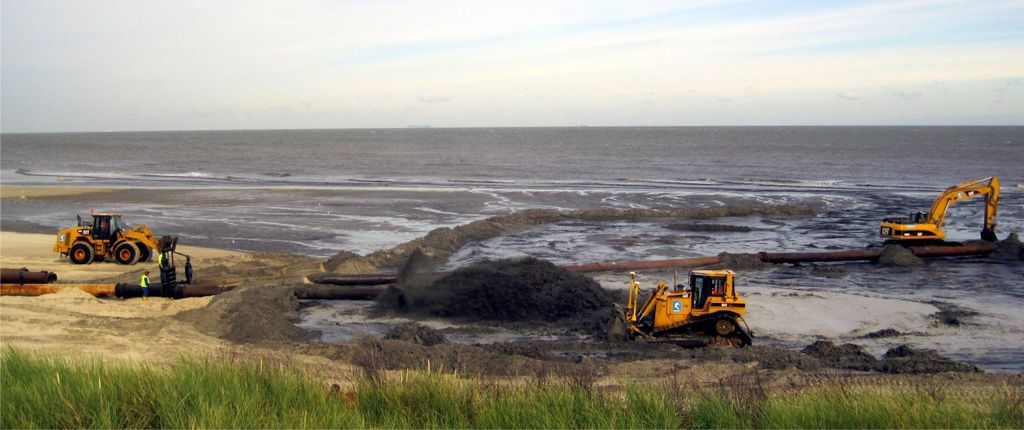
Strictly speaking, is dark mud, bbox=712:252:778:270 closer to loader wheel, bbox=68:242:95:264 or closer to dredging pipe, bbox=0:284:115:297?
dredging pipe, bbox=0:284:115:297

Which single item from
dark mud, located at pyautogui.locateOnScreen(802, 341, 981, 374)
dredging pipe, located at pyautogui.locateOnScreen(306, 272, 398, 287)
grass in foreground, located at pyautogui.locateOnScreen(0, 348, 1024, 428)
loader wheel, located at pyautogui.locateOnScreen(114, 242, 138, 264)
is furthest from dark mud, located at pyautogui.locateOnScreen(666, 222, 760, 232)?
grass in foreground, located at pyautogui.locateOnScreen(0, 348, 1024, 428)

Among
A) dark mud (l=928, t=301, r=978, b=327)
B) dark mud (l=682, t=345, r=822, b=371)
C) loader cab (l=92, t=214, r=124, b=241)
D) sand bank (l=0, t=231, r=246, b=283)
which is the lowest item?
sand bank (l=0, t=231, r=246, b=283)

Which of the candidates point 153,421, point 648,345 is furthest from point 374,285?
point 153,421

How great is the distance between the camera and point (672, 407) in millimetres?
8508

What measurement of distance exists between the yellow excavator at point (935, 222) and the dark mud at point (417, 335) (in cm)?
2006

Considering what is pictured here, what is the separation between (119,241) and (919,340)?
23103mm

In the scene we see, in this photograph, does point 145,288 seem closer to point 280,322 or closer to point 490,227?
point 280,322

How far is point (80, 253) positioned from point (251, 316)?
10.9 m

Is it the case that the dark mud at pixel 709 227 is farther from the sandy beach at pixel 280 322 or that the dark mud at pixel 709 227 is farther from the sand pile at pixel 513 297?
the sand pile at pixel 513 297

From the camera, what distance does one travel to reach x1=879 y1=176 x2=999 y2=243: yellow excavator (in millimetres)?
30172

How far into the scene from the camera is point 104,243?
2669 centimetres

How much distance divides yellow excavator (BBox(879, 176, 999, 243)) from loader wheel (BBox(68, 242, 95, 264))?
27.5 metres

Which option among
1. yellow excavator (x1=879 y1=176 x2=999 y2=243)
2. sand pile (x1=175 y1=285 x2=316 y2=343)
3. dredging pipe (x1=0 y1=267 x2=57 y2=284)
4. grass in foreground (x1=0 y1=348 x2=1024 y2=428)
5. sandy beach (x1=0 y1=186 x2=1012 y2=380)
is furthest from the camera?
yellow excavator (x1=879 y1=176 x2=999 y2=243)

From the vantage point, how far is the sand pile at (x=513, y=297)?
19719 millimetres
